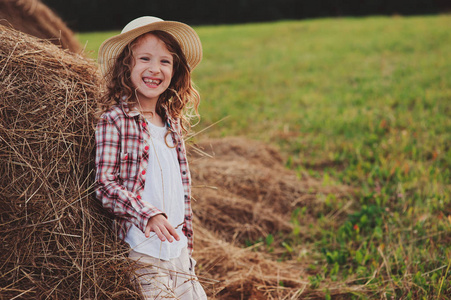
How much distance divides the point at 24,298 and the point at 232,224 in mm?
2314

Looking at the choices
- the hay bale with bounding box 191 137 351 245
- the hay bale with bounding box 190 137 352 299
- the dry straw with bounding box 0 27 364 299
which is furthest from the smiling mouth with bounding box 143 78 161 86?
the hay bale with bounding box 191 137 351 245

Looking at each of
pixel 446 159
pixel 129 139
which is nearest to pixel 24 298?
pixel 129 139

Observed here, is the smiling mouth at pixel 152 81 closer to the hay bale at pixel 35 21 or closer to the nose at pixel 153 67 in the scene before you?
the nose at pixel 153 67

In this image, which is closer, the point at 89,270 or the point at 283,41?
the point at 89,270

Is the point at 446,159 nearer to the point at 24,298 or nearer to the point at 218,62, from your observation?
the point at 24,298

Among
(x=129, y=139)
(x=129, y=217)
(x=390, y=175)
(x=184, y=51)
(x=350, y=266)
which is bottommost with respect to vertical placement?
(x=350, y=266)

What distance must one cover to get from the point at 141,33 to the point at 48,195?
1.00m

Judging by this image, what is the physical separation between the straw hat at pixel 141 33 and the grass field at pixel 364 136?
73 cm

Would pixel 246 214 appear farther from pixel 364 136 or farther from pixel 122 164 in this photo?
pixel 364 136

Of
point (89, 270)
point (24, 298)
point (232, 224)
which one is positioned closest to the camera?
point (24, 298)

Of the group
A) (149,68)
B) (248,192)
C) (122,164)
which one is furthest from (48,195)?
(248,192)

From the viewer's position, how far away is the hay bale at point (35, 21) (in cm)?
429

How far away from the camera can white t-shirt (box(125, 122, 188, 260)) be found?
233 centimetres

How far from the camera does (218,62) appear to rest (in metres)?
13.2
